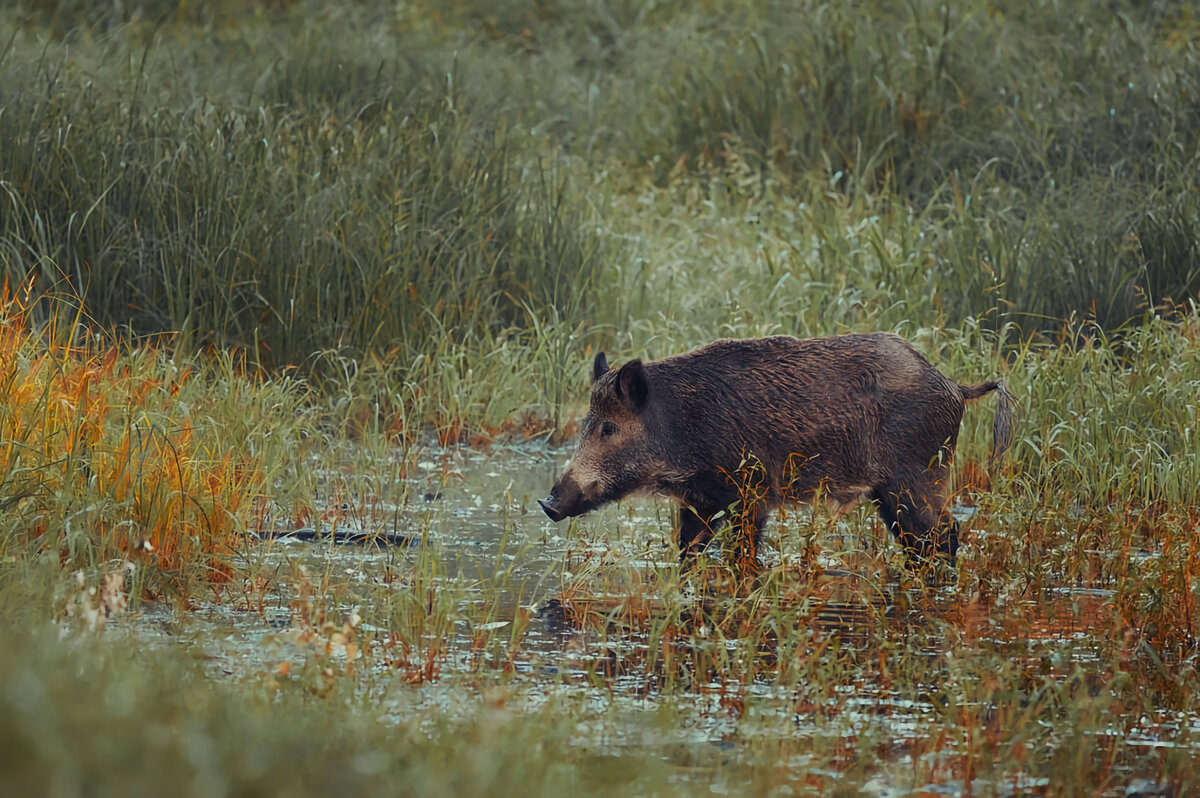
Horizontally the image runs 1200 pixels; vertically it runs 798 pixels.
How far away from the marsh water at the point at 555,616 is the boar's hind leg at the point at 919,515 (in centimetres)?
19

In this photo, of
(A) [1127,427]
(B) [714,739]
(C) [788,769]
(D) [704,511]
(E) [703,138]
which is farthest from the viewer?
(E) [703,138]

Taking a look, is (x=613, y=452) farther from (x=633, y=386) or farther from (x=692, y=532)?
(x=692, y=532)

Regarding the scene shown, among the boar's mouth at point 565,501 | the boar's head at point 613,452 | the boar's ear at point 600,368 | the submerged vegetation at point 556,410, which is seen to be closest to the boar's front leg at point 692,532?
the submerged vegetation at point 556,410

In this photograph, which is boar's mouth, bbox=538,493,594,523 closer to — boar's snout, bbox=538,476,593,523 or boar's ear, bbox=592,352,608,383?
boar's snout, bbox=538,476,593,523

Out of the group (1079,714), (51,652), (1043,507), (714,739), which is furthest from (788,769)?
(1043,507)

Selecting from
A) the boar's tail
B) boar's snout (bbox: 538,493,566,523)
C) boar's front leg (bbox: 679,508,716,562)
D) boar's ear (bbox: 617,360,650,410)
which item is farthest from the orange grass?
the boar's tail

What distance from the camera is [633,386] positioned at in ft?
19.2

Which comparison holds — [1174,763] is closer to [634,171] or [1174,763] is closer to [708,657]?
[708,657]

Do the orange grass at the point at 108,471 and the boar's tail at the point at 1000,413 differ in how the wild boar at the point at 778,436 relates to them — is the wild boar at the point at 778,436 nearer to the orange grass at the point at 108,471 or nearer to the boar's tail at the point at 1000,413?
the boar's tail at the point at 1000,413

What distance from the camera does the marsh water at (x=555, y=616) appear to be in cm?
398

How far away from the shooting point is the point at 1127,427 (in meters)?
6.70

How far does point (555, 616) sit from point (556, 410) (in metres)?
2.99

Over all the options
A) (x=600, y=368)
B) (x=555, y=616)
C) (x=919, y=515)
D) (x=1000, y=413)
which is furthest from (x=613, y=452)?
(x=1000, y=413)

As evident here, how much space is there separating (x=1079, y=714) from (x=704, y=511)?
2113 mm
